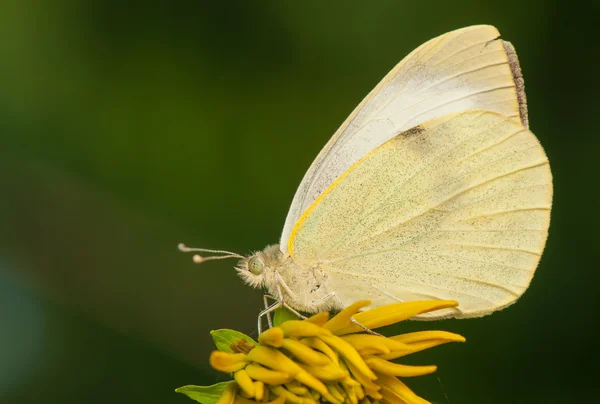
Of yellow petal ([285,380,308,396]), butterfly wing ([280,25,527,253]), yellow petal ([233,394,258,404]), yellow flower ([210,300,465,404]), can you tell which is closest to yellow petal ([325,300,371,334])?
yellow flower ([210,300,465,404])

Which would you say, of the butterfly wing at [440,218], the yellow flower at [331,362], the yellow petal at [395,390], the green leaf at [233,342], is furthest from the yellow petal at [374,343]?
the butterfly wing at [440,218]

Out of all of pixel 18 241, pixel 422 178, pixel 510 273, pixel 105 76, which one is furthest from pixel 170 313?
pixel 510 273

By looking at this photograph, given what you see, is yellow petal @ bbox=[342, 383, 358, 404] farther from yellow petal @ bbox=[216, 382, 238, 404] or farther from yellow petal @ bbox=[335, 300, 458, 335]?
yellow petal @ bbox=[216, 382, 238, 404]

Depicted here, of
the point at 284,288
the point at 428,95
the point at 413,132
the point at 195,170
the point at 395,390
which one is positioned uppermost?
the point at 195,170

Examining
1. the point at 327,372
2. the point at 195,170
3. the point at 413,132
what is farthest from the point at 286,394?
the point at 195,170

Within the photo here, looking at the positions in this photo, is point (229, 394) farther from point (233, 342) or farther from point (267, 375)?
point (233, 342)

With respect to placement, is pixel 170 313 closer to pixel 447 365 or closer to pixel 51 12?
pixel 447 365

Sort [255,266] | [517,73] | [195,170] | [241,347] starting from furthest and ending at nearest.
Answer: [195,170], [517,73], [255,266], [241,347]

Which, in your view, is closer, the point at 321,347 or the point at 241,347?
the point at 321,347
